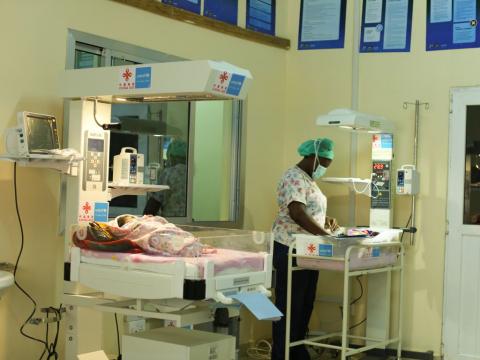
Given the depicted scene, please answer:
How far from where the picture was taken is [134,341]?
3.34 metres

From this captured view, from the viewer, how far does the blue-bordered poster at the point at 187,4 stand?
5.19m

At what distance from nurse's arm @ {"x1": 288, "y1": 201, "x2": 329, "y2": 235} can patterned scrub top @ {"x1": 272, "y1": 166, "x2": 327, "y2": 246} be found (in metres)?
0.04

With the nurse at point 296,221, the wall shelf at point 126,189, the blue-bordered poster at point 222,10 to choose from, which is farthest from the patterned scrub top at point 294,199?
the blue-bordered poster at point 222,10

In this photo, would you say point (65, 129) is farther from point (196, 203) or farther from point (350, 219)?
point (350, 219)

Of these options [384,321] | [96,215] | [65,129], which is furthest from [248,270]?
[384,321]

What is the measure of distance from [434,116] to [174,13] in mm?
2136

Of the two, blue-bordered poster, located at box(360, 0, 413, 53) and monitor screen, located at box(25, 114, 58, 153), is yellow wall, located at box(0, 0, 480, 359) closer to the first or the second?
blue-bordered poster, located at box(360, 0, 413, 53)

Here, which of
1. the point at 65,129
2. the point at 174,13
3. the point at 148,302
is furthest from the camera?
the point at 174,13

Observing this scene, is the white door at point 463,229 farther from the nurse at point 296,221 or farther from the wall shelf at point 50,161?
the wall shelf at point 50,161

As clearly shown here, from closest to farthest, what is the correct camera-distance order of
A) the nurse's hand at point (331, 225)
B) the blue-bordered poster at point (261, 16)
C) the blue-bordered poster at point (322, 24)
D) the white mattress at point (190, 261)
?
the white mattress at point (190, 261) → the nurse's hand at point (331, 225) → the blue-bordered poster at point (261, 16) → the blue-bordered poster at point (322, 24)

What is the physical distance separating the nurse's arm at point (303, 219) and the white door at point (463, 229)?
120 cm

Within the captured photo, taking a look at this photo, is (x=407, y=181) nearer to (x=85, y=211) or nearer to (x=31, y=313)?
(x=85, y=211)

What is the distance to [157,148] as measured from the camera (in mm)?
5234

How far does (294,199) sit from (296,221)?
15cm
